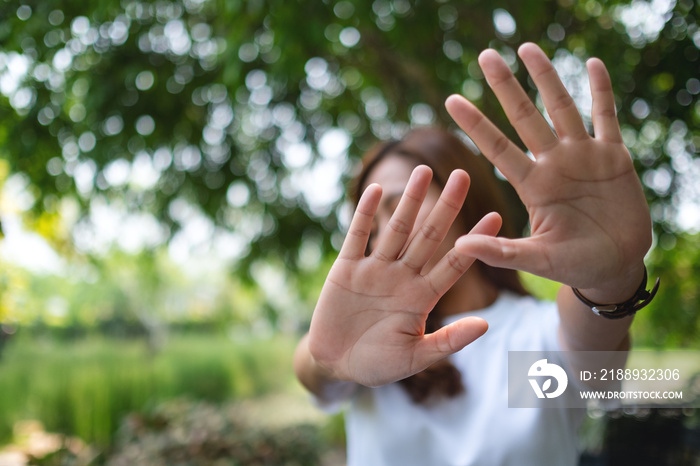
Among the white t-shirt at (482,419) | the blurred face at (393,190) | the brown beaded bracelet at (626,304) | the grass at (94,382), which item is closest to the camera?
the brown beaded bracelet at (626,304)

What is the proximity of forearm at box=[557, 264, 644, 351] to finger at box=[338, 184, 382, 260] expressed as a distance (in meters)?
0.32

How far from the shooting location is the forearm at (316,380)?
1017 mm

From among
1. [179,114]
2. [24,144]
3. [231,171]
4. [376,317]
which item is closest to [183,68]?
[179,114]

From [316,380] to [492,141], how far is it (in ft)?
2.03

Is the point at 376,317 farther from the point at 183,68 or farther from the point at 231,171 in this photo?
the point at 231,171

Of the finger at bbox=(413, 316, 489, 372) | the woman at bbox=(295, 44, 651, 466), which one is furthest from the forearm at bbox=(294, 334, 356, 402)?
the finger at bbox=(413, 316, 489, 372)

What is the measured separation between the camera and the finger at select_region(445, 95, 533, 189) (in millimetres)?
648

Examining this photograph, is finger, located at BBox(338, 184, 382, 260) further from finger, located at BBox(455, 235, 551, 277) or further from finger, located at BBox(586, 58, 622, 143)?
finger, located at BBox(586, 58, 622, 143)

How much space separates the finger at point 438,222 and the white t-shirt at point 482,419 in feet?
1.42

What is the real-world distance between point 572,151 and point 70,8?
5.07ft

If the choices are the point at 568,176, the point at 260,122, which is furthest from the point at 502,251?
the point at 260,122

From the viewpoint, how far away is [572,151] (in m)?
0.64

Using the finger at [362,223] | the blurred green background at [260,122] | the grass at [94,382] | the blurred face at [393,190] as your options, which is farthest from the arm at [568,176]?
the grass at [94,382]

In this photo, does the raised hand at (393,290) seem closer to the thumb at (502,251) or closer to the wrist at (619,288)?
the thumb at (502,251)
